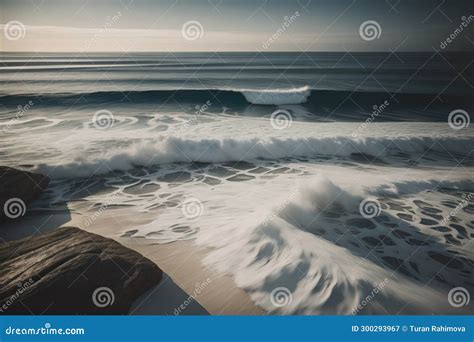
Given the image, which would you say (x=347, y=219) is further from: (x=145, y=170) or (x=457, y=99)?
(x=457, y=99)

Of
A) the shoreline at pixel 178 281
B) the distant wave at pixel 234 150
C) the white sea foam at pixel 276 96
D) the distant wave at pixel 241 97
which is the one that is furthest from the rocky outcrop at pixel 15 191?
the white sea foam at pixel 276 96

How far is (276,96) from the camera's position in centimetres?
1636

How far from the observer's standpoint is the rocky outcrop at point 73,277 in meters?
2.77

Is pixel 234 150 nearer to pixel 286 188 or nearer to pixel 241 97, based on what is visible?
pixel 286 188

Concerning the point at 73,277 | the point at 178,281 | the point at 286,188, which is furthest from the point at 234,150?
the point at 73,277

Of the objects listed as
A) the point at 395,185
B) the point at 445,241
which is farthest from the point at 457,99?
the point at 445,241

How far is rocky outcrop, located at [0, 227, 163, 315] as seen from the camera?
9.10 feet

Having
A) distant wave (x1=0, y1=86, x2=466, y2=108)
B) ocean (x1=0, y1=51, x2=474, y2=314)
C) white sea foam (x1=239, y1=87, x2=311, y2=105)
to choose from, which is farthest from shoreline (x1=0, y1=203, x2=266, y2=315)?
white sea foam (x1=239, y1=87, x2=311, y2=105)

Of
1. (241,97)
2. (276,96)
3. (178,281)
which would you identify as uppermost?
(276,96)

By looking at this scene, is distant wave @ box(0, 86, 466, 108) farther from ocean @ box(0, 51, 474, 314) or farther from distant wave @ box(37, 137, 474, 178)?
distant wave @ box(37, 137, 474, 178)

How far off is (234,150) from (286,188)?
2.63 metres

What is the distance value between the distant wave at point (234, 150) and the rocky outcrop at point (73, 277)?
3471 mm

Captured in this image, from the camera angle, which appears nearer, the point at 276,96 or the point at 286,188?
the point at 286,188

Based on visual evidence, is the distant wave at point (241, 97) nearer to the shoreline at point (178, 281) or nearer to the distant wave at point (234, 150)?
the distant wave at point (234, 150)
